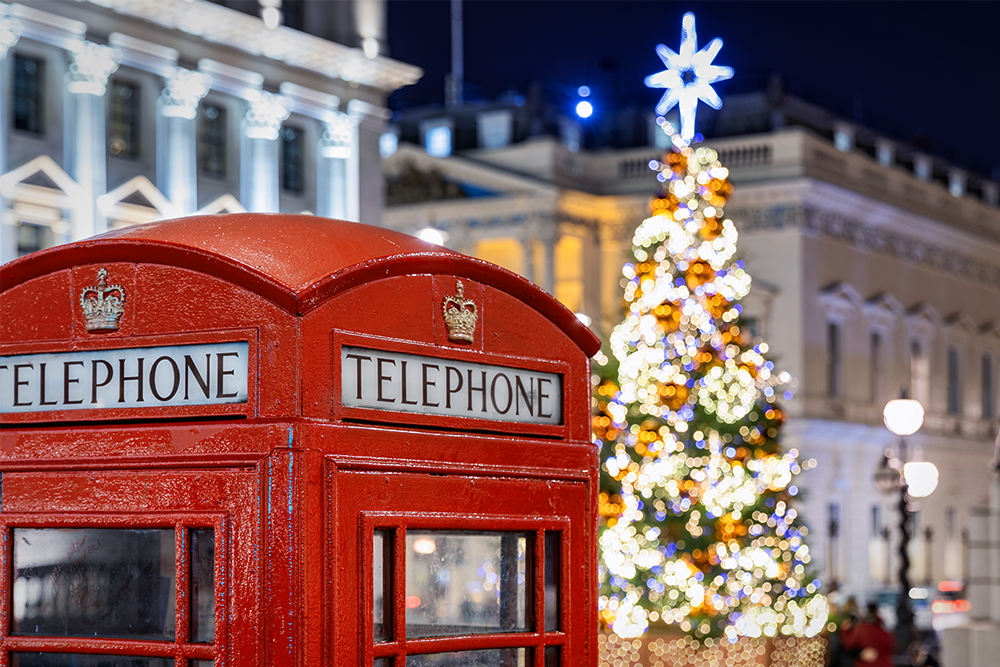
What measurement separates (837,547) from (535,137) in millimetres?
12402

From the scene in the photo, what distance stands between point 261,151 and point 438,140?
53.7 feet

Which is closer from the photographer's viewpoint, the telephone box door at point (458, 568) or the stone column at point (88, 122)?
the telephone box door at point (458, 568)

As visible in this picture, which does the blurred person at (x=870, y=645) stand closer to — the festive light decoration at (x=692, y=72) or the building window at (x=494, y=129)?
the festive light decoration at (x=692, y=72)

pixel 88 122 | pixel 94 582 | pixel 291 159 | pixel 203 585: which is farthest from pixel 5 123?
pixel 203 585

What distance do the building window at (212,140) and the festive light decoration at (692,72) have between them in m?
15.2

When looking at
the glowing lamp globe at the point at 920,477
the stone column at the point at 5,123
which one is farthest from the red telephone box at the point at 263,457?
the stone column at the point at 5,123

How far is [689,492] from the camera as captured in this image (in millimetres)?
16688

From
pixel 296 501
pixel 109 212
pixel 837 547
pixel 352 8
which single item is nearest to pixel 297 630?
pixel 296 501

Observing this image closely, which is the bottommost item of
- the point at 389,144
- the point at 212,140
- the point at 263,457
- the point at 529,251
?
the point at 263,457

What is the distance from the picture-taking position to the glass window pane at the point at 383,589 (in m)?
3.46

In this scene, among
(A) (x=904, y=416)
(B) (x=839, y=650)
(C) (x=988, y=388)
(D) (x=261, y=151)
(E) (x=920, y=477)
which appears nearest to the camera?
(B) (x=839, y=650)

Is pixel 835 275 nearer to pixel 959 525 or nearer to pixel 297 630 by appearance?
pixel 959 525

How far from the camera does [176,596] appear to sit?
3365mm

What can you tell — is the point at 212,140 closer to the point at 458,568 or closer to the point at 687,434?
the point at 687,434
